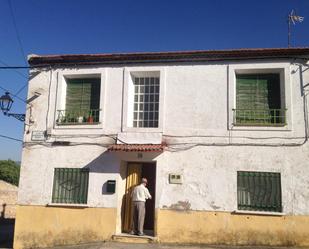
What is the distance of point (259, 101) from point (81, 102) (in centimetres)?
566

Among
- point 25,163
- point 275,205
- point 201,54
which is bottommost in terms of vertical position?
point 275,205

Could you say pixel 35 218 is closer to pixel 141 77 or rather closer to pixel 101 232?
pixel 101 232

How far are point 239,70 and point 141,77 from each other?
10.3 ft

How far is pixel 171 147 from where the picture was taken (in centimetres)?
1220

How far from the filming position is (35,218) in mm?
12711

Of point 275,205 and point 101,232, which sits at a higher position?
Answer: point 275,205

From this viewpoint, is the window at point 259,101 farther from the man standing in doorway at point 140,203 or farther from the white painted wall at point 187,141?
the man standing in doorway at point 140,203

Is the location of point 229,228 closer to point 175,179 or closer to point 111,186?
point 175,179

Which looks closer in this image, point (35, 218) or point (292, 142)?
point (292, 142)

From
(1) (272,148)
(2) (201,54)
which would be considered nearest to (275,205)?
(1) (272,148)

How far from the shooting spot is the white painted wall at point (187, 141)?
11.6 metres

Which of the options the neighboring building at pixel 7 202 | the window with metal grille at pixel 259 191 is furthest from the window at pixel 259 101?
the neighboring building at pixel 7 202

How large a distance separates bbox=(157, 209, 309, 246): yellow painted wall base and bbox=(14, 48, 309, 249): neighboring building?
0.03 metres

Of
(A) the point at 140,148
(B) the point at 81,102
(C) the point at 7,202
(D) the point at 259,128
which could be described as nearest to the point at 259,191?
(D) the point at 259,128
